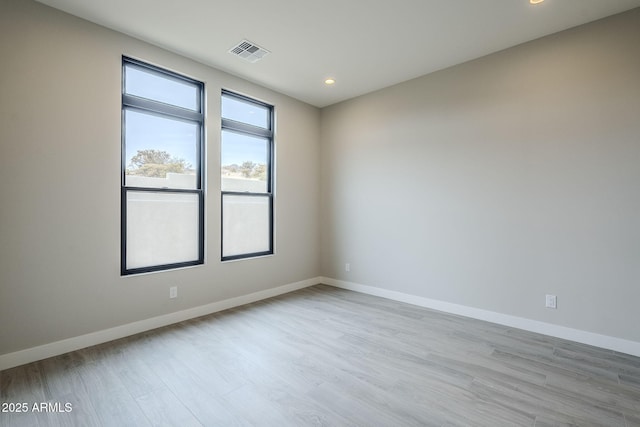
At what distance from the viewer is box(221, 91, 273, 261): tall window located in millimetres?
3881

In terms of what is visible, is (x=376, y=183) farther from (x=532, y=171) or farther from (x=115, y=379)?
(x=115, y=379)

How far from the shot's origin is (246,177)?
412 cm

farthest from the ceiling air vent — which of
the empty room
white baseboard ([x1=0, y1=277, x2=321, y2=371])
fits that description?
white baseboard ([x1=0, y1=277, x2=321, y2=371])

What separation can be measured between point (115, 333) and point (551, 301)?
14.4 ft

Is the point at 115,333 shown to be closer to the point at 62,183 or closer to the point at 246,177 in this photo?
the point at 62,183

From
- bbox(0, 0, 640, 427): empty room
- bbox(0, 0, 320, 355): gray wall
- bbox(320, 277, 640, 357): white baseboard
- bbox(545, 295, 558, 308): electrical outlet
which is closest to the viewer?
bbox(0, 0, 640, 427): empty room

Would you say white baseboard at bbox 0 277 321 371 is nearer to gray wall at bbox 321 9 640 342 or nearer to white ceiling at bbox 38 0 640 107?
gray wall at bbox 321 9 640 342

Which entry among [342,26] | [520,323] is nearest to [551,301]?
[520,323]

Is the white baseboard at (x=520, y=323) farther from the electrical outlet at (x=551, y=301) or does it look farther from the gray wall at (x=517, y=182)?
the electrical outlet at (x=551, y=301)

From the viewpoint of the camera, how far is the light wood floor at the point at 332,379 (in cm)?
181

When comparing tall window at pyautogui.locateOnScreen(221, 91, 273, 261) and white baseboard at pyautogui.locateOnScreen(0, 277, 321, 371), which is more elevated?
tall window at pyautogui.locateOnScreen(221, 91, 273, 261)

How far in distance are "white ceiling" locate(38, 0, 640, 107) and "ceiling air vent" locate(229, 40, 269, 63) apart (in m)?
0.06

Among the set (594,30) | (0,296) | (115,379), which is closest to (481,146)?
(594,30)

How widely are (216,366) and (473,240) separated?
3.04 m
